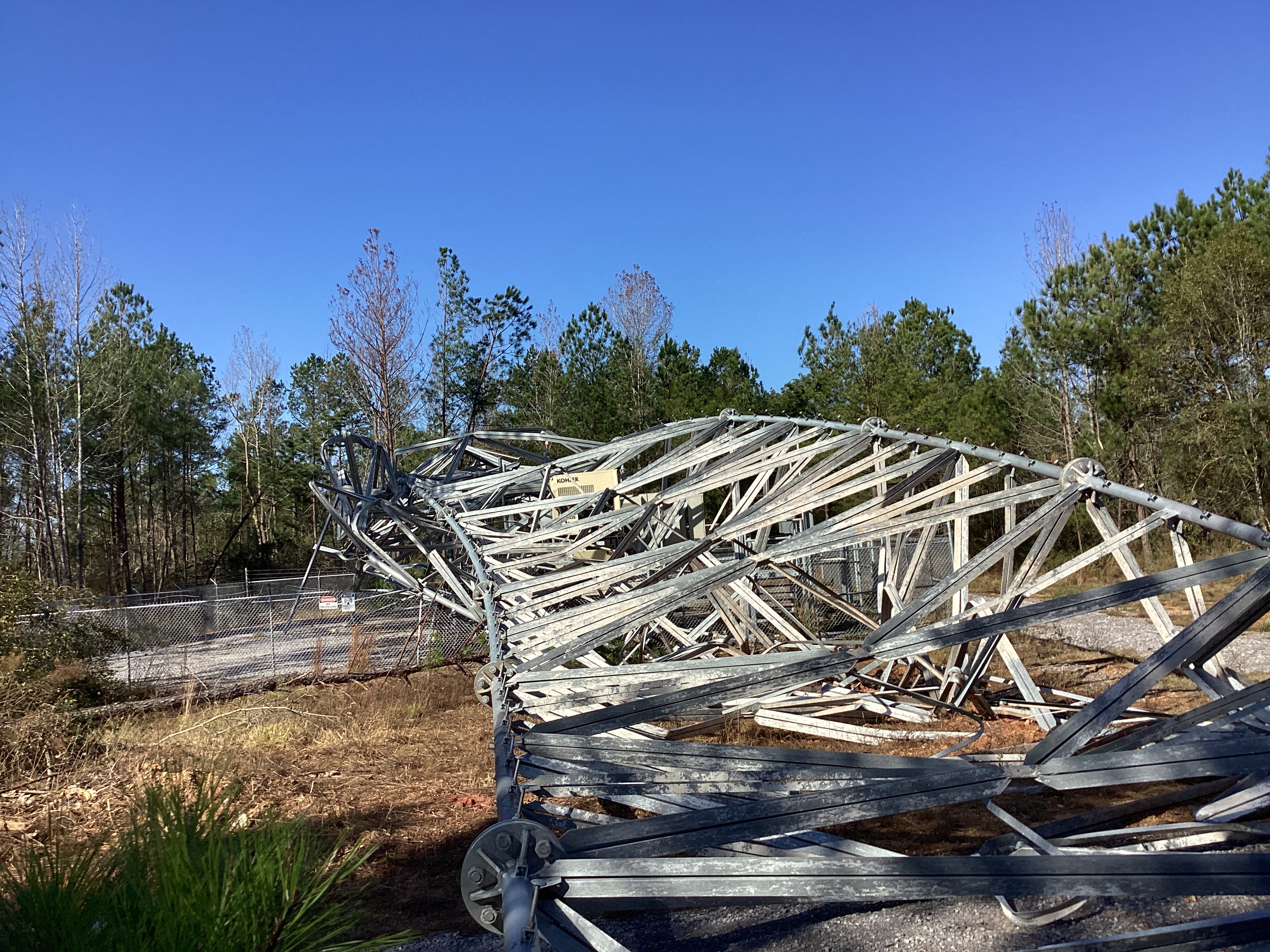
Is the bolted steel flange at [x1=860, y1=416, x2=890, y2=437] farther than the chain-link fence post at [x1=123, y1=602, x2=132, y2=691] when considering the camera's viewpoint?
No

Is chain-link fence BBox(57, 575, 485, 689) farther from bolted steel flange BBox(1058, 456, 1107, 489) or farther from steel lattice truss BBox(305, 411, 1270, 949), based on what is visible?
bolted steel flange BBox(1058, 456, 1107, 489)

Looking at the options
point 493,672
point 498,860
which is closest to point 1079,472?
point 493,672

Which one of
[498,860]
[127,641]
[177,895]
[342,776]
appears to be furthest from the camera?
[127,641]

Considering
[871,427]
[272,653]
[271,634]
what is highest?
[871,427]

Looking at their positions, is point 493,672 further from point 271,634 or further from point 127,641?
point 271,634

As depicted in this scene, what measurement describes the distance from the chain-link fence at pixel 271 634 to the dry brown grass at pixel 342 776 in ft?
Result: 4.20

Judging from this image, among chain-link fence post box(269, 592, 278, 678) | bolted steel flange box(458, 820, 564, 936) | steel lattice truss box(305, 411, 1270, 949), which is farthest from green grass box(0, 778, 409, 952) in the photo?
chain-link fence post box(269, 592, 278, 678)

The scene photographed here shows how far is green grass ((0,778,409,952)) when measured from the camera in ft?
7.77

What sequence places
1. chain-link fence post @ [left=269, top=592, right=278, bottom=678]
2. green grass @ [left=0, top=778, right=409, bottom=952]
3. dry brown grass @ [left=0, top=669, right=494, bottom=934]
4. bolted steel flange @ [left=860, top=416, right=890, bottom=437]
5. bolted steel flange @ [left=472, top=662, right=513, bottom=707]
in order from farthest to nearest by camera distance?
chain-link fence post @ [left=269, top=592, right=278, bottom=678] → bolted steel flange @ [left=860, top=416, right=890, bottom=437] → dry brown grass @ [left=0, top=669, right=494, bottom=934] → bolted steel flange @ [left=472, top=662, right=513, bottom=707] → green grass @ [left=0, top=778, right=409, bottom=952]

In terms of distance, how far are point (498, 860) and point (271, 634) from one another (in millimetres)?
13969

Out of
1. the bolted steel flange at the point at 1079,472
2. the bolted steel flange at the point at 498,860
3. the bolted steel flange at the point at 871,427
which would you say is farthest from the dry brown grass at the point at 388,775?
the bolted steel flange at the point at 871,427

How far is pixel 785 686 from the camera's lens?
371cm

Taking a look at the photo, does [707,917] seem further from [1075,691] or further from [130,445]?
[130,445]

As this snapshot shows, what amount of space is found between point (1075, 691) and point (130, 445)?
33315 millimetres
